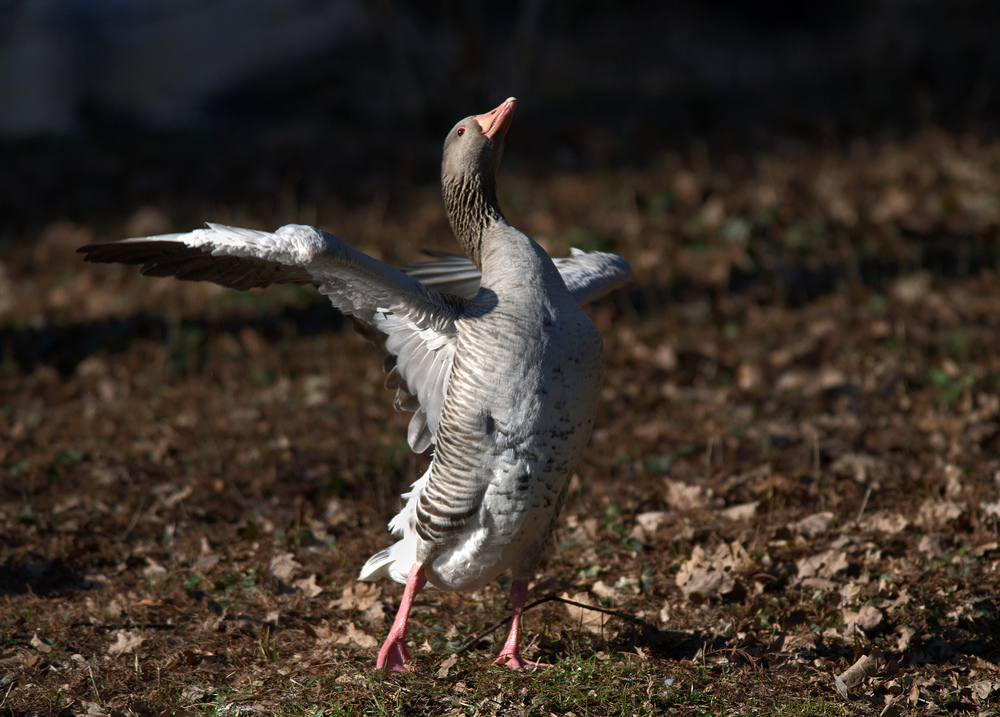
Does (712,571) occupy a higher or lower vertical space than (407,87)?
lower

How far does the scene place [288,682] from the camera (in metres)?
3.89

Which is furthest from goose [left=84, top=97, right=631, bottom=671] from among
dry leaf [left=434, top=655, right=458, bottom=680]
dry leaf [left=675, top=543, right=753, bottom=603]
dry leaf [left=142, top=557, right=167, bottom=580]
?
dry leaf [left=142, top=557, right=167, bottom=580]

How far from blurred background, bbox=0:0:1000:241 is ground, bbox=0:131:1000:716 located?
135 centimetres

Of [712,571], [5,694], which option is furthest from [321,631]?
[712,571]

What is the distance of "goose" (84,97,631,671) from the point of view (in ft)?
12.1

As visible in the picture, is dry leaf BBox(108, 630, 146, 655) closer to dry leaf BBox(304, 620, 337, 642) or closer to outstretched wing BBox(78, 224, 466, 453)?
dry leaf BBox(304, 620, 337, 642)

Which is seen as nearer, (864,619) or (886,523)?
(864,619)

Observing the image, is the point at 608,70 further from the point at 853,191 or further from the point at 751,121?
the point at 853,191

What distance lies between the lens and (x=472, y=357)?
Answer: 3.74 meters

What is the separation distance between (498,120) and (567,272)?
1.03 metres

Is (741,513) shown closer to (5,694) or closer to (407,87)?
(5,694)

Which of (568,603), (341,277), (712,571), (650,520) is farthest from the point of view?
(650,520)

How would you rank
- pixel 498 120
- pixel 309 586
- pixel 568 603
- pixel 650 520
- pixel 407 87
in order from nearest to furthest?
pixel 498 120, pixel 568 603, pixel 309 586, pixel 650 520, pixel 407 87

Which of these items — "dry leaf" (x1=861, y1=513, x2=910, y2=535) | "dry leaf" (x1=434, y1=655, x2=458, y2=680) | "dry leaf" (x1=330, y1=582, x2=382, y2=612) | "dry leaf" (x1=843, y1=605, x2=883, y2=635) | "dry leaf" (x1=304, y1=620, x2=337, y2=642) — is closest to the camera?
"dry leaf" (x1=434, y1=655, x2=458, y2=680)
